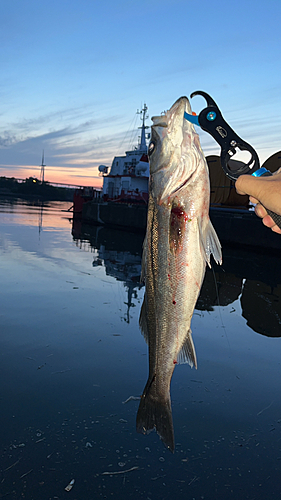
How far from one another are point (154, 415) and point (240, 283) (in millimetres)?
9634

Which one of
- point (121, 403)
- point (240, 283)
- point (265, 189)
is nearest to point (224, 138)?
point (265, 189)

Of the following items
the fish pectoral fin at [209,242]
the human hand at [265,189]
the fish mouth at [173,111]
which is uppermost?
the fish mouth at [173,111]

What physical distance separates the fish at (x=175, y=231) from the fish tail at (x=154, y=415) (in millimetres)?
56

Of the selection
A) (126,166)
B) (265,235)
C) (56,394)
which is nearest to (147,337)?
(56,394)

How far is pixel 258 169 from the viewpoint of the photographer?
8.25 ft

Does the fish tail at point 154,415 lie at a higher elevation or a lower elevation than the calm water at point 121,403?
higher

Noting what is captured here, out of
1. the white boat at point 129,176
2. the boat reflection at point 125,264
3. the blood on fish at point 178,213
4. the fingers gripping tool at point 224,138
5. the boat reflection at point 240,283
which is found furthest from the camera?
the white boat at point 129,176

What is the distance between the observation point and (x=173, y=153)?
2.43 meters

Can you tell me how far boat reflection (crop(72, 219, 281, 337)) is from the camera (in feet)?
27.5

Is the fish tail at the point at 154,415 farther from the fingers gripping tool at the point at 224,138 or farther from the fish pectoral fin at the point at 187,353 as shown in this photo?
the fingers gripping tool at the point at 224,138

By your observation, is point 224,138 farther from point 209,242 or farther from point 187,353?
point 187,353

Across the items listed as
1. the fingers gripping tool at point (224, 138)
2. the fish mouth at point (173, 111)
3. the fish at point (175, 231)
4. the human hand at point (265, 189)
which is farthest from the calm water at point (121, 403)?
the fish mouth at point (173, 111)

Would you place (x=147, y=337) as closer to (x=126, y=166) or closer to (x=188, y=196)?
(x=188, y=196)

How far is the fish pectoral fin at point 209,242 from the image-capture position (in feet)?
7.80
